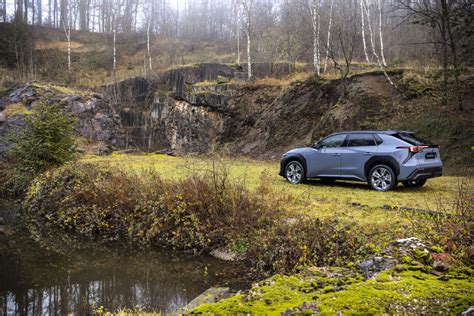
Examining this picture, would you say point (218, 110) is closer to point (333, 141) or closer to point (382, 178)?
point (333, 141)

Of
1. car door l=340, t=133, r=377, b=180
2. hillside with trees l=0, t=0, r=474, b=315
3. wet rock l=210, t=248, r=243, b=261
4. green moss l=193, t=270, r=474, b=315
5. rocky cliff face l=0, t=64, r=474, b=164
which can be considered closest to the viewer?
green moss l=193, t=270, r=474, b=315

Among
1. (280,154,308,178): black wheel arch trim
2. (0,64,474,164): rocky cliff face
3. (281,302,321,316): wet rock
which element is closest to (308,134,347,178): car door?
(280,154,308,178): black wheel arch trim

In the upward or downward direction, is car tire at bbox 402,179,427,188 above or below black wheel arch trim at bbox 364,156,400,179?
below

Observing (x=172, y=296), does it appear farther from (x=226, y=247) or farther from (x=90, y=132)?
(x=90, y=132)

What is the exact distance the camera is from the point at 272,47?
34062 millimetres

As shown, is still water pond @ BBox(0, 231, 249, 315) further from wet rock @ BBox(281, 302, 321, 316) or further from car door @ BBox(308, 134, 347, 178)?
car door @ BBox(308, 134, 347, 178)

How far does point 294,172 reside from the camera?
12531 millimetres

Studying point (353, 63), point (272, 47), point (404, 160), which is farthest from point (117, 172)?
point (272, 47)

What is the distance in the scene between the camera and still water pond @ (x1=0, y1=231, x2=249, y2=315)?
20.1 ft

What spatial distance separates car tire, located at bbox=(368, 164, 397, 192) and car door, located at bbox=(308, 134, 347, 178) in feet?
3.47

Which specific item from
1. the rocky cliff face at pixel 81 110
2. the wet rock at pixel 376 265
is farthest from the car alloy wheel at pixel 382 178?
the rocky cliff face at pixel 81 110

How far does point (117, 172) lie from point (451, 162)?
1292cm

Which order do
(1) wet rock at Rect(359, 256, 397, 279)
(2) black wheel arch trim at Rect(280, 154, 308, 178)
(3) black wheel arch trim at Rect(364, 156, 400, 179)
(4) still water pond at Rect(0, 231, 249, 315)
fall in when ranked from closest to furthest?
1. (1) wet rock at Rect(359, 256, 397, 279)
2. (4) still water pond at Rect(0, 231, 249, 315)
3. (3) black wheel arch trim at Rect(364, 156, 400, 179)
4. (2) black wheel arch trim at Rect(280, 154, 308, 178)

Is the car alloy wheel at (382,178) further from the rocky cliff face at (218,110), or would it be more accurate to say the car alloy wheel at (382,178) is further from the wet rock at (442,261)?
the rocky cliff face at (218,110)
